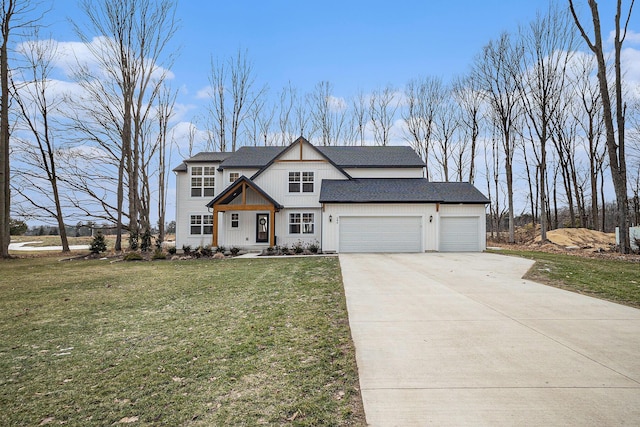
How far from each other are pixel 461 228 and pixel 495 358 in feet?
54.2

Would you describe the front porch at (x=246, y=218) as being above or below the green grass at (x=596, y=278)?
above

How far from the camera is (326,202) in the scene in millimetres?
18922

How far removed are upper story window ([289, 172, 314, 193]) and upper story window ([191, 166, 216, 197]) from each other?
552 cm

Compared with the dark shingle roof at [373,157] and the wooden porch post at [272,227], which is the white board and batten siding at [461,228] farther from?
the wooden porch post at [272,227]

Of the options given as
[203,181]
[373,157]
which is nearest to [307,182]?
[373,157]

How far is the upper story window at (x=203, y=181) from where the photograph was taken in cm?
2286

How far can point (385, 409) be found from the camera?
3020 millimetres

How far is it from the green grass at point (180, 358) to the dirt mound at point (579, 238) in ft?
72.6

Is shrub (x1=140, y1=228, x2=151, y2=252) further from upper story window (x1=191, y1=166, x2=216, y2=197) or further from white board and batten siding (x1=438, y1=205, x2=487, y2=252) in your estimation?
white board and batten siding (x1=438, y1=205, x2=487, y2=252)

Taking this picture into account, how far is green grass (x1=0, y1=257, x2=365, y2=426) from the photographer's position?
3080 millimetres

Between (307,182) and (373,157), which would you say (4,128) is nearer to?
(307,182)

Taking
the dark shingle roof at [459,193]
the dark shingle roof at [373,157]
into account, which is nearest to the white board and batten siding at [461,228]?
the dark shingle roof at [459,193]

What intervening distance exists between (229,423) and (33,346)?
4.01 m

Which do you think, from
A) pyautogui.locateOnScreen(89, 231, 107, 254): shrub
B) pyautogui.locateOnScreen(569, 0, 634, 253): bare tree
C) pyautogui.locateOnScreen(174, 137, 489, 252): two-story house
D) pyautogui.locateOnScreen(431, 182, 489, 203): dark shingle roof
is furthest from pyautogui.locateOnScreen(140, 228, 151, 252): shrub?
pyautogui.locateOnScreen(569, 0, 634, 253): bare tree
